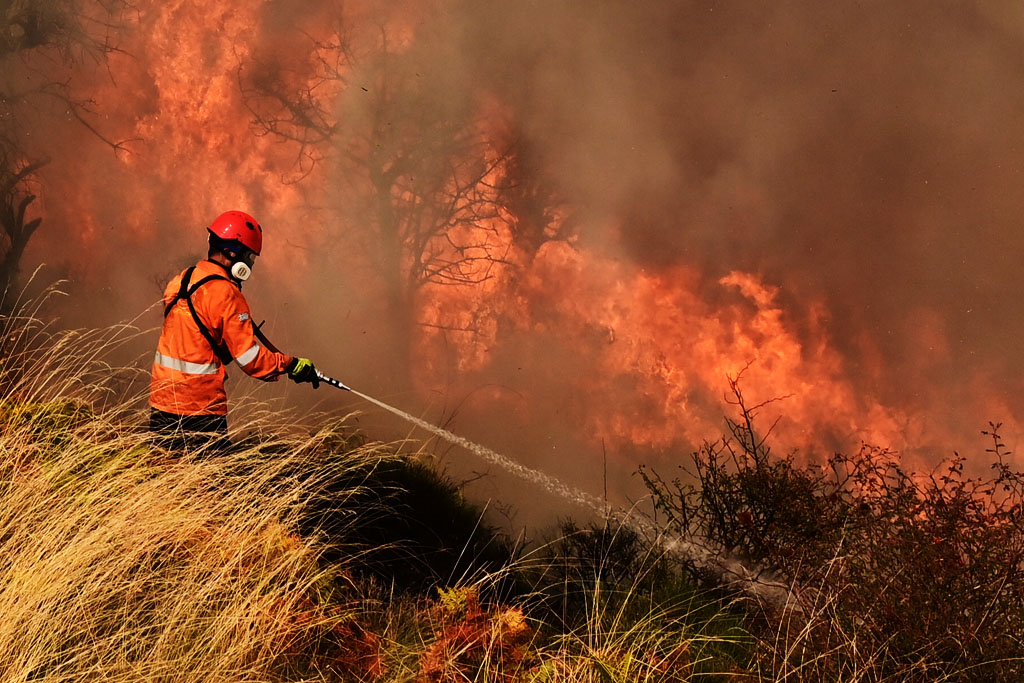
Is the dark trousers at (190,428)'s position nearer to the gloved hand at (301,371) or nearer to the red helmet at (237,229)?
the gloved hand at (301,371)

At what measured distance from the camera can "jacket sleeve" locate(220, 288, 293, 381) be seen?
16.9 feet

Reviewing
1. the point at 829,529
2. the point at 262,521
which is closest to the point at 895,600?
the point at 829,529

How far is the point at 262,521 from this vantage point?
4.14 metres

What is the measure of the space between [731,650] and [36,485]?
3866 millimetres

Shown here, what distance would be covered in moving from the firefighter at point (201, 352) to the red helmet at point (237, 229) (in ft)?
0.66

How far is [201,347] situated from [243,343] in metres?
0.29

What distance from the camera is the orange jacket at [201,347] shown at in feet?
17.0

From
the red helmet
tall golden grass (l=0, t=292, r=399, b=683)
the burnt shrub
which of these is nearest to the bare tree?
the red helmet

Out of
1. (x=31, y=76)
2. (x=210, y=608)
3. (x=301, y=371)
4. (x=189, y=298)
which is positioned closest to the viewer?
(x=210, y=608)

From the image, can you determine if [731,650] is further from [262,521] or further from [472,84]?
[472,84]

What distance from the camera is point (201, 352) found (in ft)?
17.1

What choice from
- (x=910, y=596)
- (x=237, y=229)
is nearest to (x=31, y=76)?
(x=237, y=229)

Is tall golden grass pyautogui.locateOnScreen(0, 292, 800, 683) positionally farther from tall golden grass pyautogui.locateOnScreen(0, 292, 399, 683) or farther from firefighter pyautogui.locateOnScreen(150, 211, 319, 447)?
firefighter pyautogui.locateOnScreen(150, 211, 319, 447)

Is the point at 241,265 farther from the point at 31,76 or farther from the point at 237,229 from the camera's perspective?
the point at 31,76
